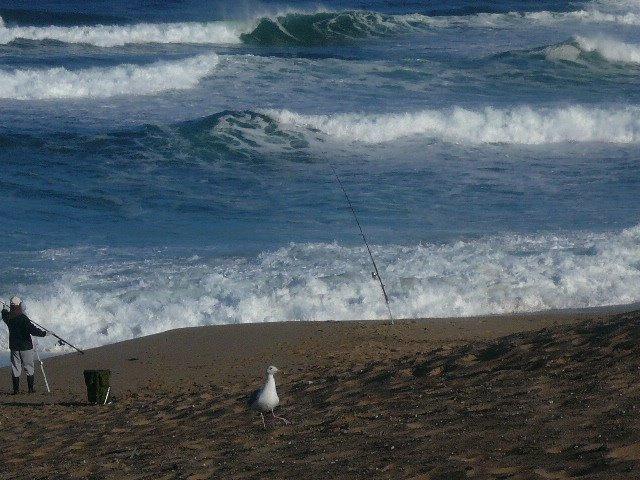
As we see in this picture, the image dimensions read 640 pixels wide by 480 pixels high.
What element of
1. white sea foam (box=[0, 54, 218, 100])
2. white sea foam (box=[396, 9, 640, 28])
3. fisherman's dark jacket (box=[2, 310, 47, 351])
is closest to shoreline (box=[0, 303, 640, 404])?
fisherman's dark jacket (box=[2, 310, 47, 351])

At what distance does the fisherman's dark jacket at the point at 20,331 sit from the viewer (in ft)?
32.3

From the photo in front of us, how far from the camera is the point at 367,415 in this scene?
264 inches

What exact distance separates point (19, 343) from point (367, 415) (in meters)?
4.36

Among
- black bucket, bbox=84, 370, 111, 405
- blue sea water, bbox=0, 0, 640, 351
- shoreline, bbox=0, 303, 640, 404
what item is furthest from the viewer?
blue sea water, bbox=0, 0, 640, 351

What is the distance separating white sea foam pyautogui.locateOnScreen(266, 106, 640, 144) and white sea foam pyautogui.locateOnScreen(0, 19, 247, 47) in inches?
574

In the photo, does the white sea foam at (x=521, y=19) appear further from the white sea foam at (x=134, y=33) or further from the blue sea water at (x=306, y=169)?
the white sea foam at (x=134, y=33)

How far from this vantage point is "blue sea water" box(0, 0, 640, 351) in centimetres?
1276

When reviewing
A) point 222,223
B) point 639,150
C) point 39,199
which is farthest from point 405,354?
point 639,150


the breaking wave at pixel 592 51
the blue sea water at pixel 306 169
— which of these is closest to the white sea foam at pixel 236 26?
the blue sea water at pixel 306 169

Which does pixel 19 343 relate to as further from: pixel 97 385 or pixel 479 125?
pixel 479 125

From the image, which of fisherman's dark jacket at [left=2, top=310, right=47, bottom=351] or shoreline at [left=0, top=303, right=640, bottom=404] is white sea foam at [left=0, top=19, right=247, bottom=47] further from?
fisherman's dark jacket at [left=2, top=310, right=47, bottom=351]

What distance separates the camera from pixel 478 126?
24.2 meters

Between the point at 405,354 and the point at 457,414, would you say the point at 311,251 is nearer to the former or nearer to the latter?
the point at 405,354

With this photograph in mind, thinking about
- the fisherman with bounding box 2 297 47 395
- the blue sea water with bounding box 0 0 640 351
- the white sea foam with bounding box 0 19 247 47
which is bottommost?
the fisherman with bounding box 2 297 47 395
